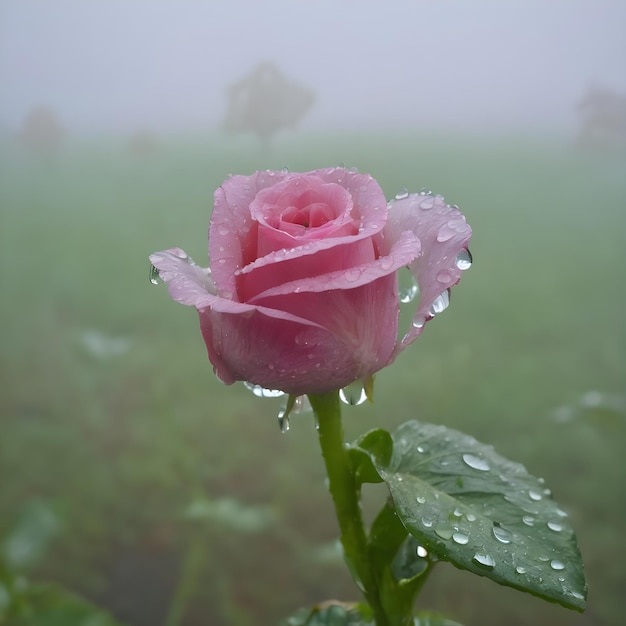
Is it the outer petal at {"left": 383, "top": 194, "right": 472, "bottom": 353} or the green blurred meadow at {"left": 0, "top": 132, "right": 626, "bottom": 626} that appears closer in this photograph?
the outer petal at {"left": 383, "top": 194, "right": 472, "bottom": 353}

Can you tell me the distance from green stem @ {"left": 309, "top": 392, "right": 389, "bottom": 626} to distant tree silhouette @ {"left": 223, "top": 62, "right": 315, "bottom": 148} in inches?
20.5

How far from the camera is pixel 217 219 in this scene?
0.76 feet

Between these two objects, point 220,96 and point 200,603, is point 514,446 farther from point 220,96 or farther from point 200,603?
point 220,96

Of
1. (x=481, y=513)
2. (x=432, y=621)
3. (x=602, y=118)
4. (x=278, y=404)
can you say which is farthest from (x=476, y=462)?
(x=602, y=118)

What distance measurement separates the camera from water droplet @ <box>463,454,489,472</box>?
263 millimetres

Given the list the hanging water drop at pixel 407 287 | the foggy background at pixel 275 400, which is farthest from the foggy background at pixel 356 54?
the hanging water drop at pixel 407 287

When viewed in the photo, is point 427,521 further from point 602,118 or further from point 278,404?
point 602,118

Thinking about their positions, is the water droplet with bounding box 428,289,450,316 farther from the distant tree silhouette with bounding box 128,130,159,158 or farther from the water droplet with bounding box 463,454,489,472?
the distant tree silhouette with bounding box 128,130,159,158

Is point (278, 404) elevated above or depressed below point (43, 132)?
below

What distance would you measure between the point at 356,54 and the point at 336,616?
0.61m

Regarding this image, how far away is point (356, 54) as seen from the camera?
732 mm

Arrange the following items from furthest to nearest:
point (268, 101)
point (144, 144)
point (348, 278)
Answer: point (144, 144) → point (268, 101) → point (348, 278)

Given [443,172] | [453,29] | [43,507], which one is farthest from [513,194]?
[43,507]

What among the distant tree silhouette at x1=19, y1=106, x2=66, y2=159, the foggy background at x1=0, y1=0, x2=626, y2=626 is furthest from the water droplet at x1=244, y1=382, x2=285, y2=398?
the distant tree silhouette at x1=19, y1=106, x2=66, y2=159
